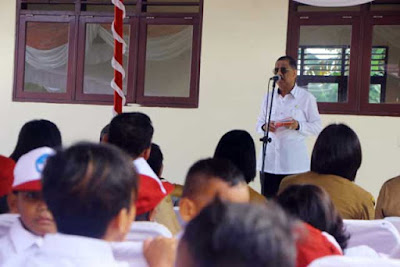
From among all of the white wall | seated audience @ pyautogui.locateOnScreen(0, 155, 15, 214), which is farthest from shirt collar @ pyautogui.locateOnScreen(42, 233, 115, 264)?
the white wall

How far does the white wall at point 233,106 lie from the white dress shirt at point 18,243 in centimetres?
328

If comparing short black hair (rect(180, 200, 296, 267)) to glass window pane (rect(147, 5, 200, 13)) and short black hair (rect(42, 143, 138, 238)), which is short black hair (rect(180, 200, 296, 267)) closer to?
short black hair (rect(42, 143, 138, 238))

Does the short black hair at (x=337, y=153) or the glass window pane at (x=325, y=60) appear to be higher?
the glass window pane at (x=325, y=60)

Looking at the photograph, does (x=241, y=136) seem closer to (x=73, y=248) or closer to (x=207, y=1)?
(x=73, y=248)

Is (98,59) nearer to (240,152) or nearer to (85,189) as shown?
(240,152)

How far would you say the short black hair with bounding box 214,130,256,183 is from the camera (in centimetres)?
263

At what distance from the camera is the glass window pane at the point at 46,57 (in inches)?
196

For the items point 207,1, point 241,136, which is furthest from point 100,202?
point 207,1

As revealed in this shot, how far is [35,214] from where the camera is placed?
1367 mm

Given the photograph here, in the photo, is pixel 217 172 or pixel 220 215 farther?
pixel 217 172

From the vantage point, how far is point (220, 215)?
0.78 meters

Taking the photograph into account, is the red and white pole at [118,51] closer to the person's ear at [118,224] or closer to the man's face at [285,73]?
the man's face at [285,73]

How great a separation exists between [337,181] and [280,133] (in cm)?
145

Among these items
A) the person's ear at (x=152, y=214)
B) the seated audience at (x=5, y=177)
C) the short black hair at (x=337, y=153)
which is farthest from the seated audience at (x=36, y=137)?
the short black hair at (x=337, y=153)
